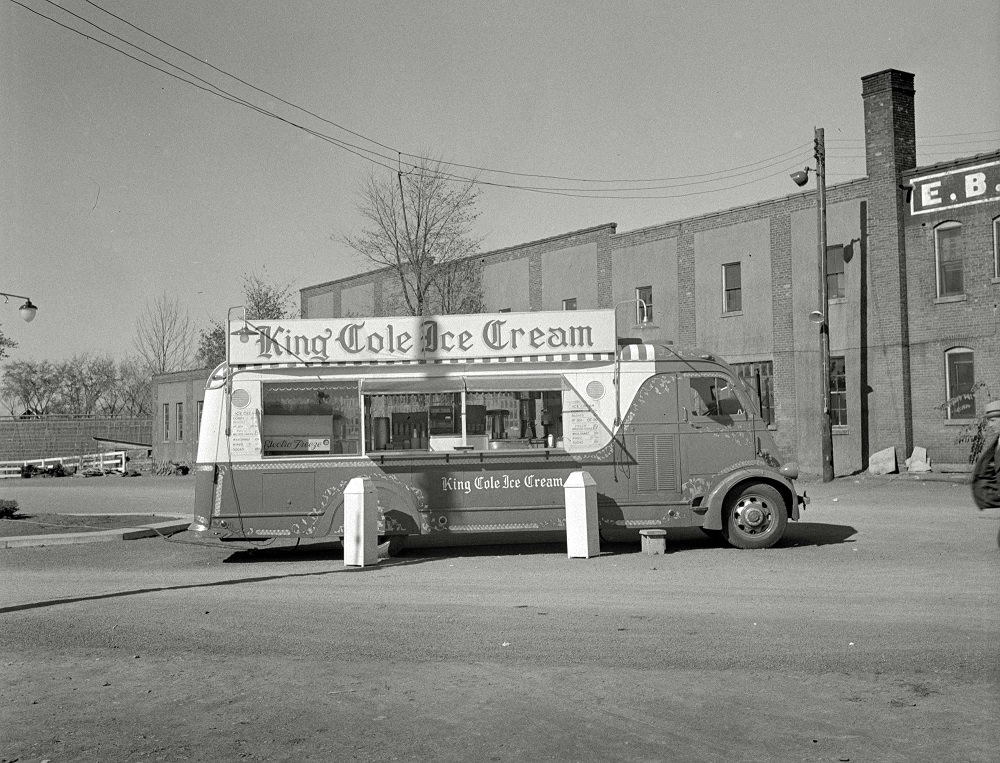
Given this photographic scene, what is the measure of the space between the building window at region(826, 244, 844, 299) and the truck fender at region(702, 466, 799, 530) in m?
18.2

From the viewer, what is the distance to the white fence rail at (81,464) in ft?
160

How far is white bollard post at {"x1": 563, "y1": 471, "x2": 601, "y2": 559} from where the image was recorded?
12422 millimetres

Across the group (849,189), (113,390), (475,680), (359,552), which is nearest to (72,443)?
(113,390)

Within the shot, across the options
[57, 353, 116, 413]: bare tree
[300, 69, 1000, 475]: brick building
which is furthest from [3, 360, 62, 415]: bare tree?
[300, 69, 1000, 475]: brick building

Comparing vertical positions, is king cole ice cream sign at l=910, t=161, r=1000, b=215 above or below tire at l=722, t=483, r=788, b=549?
above

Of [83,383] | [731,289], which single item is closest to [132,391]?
[83,383]

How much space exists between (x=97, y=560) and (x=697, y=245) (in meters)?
24.8

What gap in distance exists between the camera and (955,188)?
26.8 meters

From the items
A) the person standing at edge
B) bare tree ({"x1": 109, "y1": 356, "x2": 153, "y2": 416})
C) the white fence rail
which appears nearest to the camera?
the person standing at edge

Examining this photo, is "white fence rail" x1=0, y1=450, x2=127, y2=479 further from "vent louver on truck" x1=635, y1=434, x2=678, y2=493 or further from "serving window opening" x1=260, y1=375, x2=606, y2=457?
"vent louver on truck" x1=635, y1=434, x2=678, y2=493

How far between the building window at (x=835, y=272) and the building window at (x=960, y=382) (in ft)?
12.9

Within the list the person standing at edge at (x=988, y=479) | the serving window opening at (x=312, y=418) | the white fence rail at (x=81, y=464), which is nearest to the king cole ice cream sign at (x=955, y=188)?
the serving window opening at (x=312, y=418)

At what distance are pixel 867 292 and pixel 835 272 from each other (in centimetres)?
142

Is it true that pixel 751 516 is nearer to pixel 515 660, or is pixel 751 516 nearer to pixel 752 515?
pixel 752 515
